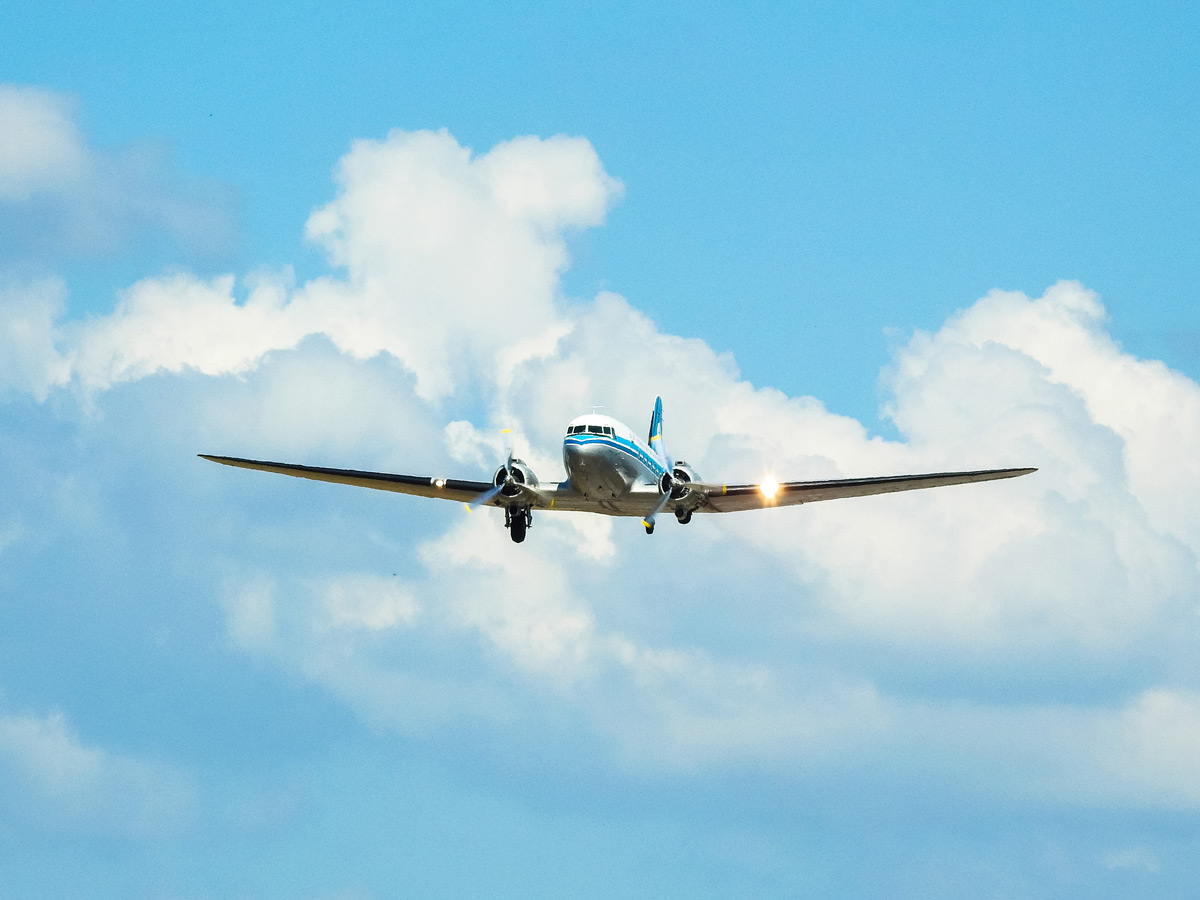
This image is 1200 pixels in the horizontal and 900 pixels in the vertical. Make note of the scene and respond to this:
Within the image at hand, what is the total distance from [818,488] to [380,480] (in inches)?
798

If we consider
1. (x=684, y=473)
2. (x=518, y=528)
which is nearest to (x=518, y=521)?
(x=518, y=528)

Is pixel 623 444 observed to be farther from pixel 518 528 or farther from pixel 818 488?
pixel 818 488

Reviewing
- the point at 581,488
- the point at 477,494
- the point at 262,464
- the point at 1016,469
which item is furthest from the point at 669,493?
the point at 262,464

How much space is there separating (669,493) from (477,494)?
8.89 m

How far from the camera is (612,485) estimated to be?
6166 centimetres

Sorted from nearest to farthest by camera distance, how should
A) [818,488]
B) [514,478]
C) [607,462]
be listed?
[607,462] < [514,478] < [818,488]

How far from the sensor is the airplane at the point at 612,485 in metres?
60.5

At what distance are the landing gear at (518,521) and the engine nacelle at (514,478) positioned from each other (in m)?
0.90

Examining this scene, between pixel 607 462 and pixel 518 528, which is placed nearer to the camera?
pixel 607 462

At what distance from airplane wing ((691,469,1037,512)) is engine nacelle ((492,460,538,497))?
7.25m

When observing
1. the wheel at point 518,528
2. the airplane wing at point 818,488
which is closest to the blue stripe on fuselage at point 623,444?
the airplane wing at point 818,488

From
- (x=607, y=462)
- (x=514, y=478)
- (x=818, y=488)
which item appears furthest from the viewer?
(x=818, y=488)

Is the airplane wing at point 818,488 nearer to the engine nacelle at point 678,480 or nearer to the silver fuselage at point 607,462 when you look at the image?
the engine nacelle at point 678,480

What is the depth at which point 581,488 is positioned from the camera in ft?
204
